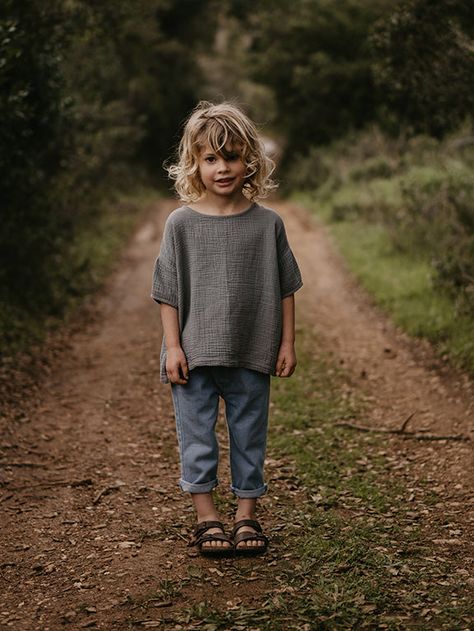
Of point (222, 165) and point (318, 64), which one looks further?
point (318, 64)

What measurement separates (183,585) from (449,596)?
1.20 metres

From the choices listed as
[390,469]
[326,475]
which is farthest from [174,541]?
[390,469]

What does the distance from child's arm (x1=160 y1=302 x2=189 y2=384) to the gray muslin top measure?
0.03 metres

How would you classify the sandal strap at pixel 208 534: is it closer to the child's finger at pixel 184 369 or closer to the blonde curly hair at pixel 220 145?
the child's finger at pixel 184 369

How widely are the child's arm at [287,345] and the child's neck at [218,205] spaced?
0.51 meters

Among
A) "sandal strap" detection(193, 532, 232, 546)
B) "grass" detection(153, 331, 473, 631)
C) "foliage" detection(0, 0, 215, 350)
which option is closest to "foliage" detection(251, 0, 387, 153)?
"foliage" detection(0, 0, 215, 350)

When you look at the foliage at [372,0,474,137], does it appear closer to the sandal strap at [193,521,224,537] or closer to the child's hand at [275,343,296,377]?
the child's hand at [275,343,296,377]

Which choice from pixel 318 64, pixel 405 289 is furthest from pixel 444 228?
pixel 318 64

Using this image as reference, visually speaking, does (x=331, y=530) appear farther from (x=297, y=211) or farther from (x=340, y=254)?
(x=297, y=211)

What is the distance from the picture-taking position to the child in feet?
11.7

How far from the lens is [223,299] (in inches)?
141

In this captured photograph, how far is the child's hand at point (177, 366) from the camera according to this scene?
3.58 meters

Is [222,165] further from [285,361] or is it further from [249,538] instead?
[249,538]

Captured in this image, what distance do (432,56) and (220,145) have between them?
5067 mm
